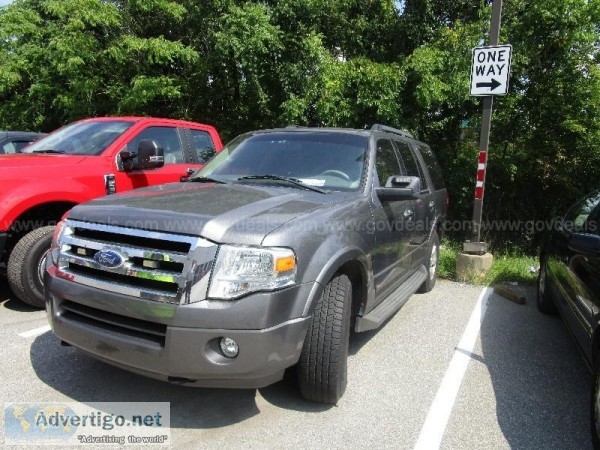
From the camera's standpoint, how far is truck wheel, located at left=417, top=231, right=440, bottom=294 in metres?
5.39

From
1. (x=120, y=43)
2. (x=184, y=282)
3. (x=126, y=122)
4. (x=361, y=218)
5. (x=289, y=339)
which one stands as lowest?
(x=289, y=339)

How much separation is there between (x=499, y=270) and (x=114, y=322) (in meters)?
5.90

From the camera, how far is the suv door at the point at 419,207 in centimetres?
458

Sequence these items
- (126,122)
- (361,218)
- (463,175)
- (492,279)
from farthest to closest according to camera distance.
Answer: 1. (463,175)
2. (492,279)
3. (126,122)
4. (361,218)

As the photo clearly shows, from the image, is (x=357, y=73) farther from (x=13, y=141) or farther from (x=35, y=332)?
(x=35, y=332)

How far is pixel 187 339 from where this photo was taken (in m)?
2.35

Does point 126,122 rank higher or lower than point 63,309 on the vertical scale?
higher

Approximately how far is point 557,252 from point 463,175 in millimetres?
5592

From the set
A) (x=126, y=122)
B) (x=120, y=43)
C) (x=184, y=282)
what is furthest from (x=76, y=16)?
(x=184, y=282)

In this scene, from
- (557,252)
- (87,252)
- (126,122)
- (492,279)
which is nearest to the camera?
(87,252)

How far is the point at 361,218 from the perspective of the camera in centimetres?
329

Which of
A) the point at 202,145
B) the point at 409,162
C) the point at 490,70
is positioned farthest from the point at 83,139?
the point at 490,70

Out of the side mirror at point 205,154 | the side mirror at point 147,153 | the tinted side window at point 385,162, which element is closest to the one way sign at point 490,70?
the tinted side window at point 385,162

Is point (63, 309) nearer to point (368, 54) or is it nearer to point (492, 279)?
point (492, 279)
